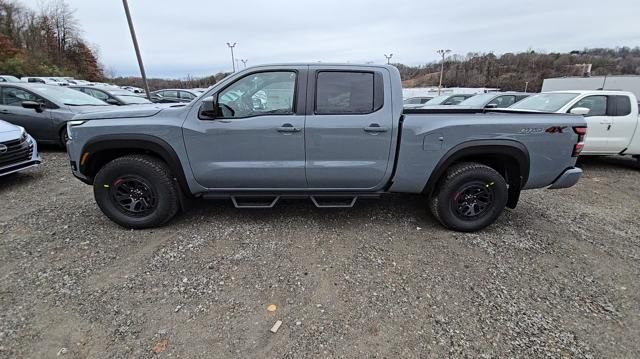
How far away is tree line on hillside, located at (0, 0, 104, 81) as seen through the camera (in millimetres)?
39844

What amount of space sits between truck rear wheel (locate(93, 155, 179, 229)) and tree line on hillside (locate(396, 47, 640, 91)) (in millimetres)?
64778

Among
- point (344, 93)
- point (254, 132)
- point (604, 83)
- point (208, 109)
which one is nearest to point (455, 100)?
point (344, 93)

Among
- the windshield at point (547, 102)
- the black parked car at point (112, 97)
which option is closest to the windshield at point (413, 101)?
the windshield at point (547, 102)

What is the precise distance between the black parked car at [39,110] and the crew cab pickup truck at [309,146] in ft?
13.6

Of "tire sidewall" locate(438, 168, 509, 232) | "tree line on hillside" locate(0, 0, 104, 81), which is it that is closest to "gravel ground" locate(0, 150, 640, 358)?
"tire sidewall" locate(438, 168, 509, 232)

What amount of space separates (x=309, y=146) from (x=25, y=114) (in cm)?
687

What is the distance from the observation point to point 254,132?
131 inches

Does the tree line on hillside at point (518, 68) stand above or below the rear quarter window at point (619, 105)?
above

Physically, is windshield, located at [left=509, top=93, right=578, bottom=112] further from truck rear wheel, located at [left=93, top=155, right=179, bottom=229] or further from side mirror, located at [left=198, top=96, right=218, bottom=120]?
truck rear wheel, located at [left=93, top=155, right=179, bottom=229]

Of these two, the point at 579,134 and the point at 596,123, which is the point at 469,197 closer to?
the point at 579,134

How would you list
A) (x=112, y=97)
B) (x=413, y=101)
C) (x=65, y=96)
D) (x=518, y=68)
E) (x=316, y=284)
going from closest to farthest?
(x=316, y=284) < (x=65, y=96) < (x=112, y=97) < (x=413, y=101) < (x=518, y=68)

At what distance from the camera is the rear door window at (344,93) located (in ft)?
11.1

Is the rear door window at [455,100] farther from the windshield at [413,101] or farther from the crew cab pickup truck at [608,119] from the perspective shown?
the crew cab pickup truck at [608,119]

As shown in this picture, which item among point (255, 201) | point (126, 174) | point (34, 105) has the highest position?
point (34, 105)
